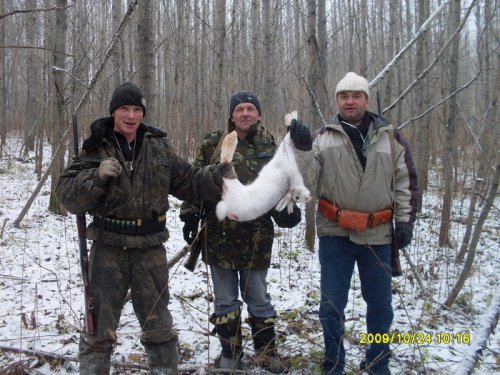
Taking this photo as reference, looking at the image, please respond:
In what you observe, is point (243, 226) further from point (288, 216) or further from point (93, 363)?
point (93, 363)

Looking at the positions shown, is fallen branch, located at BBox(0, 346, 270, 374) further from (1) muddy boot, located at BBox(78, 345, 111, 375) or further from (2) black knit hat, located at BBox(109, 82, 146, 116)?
(2) black knit hat, located at BBox(109, 82, 146, 116)

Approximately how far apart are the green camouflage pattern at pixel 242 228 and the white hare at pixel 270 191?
0.22 meters

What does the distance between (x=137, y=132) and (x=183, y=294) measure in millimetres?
2436

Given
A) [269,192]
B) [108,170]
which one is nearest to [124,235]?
[108,170]

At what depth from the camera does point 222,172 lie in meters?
2.42

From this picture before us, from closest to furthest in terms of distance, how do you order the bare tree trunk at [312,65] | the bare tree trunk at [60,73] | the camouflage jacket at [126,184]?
the camouflage jacket at [126,184], the bare tree trunk at [312,65], the bare tree trunk at [60,73]

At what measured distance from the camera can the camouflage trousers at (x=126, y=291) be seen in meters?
2.28

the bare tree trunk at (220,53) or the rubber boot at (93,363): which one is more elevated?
the bare tree trunk at (220,53)

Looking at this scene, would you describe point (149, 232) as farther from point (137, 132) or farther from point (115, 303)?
point (137, 132)

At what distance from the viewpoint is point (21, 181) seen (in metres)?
9.57

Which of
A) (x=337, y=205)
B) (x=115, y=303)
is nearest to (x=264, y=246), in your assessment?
(x=337, y=205)

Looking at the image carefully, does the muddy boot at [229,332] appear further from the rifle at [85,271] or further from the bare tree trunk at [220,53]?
the bare tree trunk at [220,53]

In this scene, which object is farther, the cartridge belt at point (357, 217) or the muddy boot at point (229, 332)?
the muddy boot at point (229, 332)
